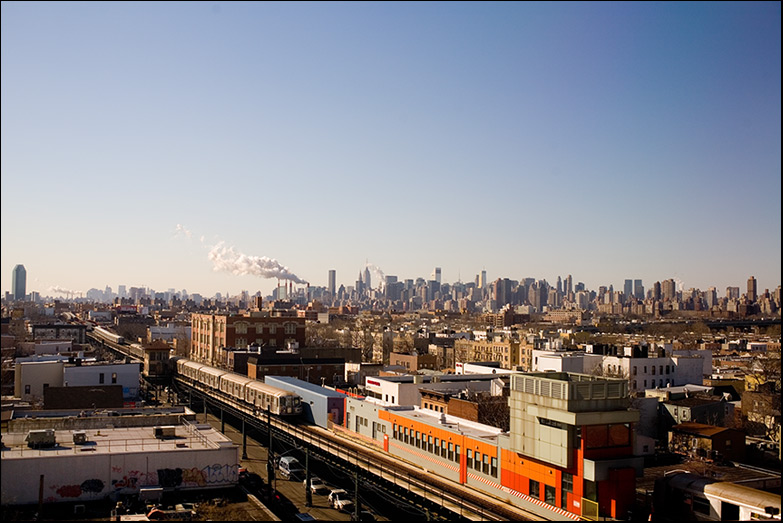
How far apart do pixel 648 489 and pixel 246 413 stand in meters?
26.0

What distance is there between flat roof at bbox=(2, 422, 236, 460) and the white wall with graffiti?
40 centimetres

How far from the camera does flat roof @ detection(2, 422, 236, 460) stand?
24.2m

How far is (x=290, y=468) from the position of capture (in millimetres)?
35719

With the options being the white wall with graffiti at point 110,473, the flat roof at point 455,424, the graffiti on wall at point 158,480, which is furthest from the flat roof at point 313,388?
the white wall with graffiti at point 110,473

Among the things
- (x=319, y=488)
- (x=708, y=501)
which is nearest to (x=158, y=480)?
(x=319, y=488)

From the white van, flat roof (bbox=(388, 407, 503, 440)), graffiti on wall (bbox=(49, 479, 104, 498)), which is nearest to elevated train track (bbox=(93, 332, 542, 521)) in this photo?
the white van

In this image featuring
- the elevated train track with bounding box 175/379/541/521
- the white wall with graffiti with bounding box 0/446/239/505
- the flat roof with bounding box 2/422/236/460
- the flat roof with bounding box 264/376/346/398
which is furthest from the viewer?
the flat roof with bounding box 264/376/346/398

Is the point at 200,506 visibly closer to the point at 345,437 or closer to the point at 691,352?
the point at 345,437

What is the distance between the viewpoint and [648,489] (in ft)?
84.6

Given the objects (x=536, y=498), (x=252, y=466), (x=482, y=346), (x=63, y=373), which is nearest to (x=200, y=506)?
(x=536, y=498)

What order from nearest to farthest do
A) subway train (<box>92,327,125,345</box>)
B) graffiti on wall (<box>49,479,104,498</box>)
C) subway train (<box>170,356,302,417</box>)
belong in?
graffiti on wall (<box>49,479,104,498</box>) → subway train (<box>170,356,302,417</box>) → subway train (<box>92,327,125,345</box>)

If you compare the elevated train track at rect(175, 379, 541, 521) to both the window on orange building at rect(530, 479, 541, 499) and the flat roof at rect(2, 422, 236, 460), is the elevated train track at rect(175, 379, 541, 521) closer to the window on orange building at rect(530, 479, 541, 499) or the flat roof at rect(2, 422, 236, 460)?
the window on orange building at rect(530, 479, 541, 499)

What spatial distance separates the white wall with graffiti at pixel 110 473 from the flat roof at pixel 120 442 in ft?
1.31

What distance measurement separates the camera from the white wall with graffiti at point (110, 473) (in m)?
22.5
